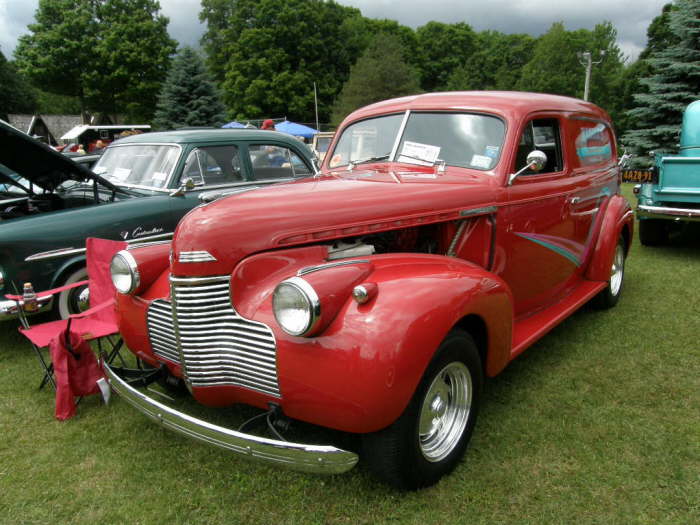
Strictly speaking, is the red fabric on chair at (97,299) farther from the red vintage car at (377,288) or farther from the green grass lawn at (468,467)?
the red vintage car at (377,288)

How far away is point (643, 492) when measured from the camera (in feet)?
7.78

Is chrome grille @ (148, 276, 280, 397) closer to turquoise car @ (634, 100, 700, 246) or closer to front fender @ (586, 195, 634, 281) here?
front fender @ (586, 195, 634, 281)

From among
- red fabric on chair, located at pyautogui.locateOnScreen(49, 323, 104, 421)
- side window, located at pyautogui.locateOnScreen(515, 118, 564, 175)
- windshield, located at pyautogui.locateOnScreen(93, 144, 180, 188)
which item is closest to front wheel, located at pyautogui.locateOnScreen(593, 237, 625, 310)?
side window, located at pyautogui.locateOnScreen(515, 118, 564, 175)

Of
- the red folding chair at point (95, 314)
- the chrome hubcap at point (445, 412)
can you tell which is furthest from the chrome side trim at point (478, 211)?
the red folding chair at point (95, 314)

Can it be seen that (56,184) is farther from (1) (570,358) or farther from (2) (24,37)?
(2) (24,37)

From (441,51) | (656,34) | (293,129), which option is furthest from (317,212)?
(441,51)

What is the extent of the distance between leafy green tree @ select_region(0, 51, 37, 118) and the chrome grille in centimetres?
5186

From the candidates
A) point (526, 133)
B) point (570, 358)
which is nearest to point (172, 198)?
point (526, 133)

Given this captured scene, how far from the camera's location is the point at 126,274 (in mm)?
2738

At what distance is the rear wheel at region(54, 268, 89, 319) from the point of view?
4.37 m

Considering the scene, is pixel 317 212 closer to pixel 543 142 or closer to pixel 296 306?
pixel 296 306

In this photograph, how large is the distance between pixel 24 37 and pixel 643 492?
4240cm

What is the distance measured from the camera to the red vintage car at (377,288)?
6.52ft

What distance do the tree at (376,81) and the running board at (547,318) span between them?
1522 inches
